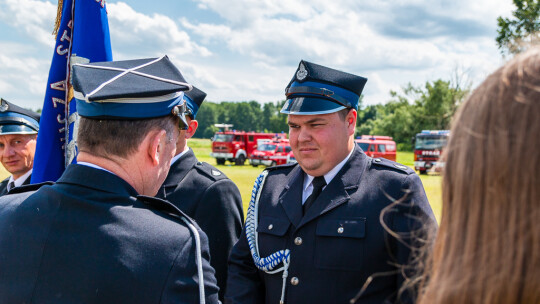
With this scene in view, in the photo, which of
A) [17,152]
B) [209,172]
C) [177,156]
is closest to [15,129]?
[17,152]

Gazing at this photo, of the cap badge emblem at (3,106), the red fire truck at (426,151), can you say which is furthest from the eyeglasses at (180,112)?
the red fire truck at (426,151)

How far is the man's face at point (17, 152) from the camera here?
4.25m

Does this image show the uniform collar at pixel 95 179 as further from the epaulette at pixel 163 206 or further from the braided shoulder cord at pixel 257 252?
the braided shoulder cord at pixel 257 252

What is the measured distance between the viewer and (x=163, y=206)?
5.80 feet

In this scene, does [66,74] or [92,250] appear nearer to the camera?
[92,250]

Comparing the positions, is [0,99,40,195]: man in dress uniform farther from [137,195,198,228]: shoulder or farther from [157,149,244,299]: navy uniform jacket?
[137,195,198,228]: shoulder

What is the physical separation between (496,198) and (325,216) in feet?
5.42

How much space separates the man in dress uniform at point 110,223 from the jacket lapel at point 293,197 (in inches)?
38.0

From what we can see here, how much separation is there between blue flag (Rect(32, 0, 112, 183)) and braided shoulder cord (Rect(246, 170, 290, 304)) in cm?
121

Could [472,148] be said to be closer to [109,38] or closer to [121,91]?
[121,91]

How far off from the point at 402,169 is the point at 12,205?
6.43ft

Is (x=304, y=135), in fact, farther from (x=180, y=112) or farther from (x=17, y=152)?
(x=17, y=152)

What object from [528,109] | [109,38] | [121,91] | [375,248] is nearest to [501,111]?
[528,109]

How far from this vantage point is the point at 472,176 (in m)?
0.91
